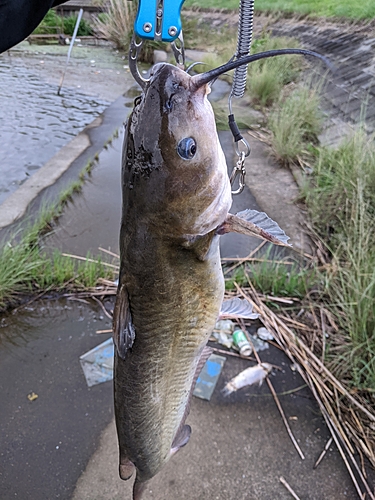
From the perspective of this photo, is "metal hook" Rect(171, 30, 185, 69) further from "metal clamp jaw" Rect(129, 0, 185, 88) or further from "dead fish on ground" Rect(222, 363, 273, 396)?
"dead fish on ground" Rect(222, 363, 273, 396)

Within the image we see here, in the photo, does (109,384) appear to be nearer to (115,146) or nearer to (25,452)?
(25,452)

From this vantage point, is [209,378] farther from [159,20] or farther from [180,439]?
[159,20]

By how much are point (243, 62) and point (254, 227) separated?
0.41 meters

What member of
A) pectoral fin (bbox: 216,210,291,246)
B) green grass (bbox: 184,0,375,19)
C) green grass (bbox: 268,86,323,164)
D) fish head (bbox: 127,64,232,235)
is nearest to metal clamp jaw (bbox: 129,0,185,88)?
fish head (bbox: 127,64,232,235)

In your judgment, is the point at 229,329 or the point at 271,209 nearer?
the point at 229,329

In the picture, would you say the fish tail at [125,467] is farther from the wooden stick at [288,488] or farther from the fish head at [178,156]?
the wooden stick at [288,488]

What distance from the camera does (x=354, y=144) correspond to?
4.97m

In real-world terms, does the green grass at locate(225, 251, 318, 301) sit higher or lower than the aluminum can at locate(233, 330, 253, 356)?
higher

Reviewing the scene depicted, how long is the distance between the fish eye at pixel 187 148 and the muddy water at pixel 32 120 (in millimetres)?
4284

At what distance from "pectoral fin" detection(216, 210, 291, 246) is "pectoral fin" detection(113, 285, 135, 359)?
33 centimetres

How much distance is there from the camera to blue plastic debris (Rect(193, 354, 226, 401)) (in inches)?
109

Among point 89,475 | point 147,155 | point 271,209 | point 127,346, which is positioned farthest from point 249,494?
point 271,209

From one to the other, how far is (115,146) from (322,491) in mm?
5202

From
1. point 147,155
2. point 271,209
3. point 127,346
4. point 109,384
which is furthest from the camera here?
point 271,209
